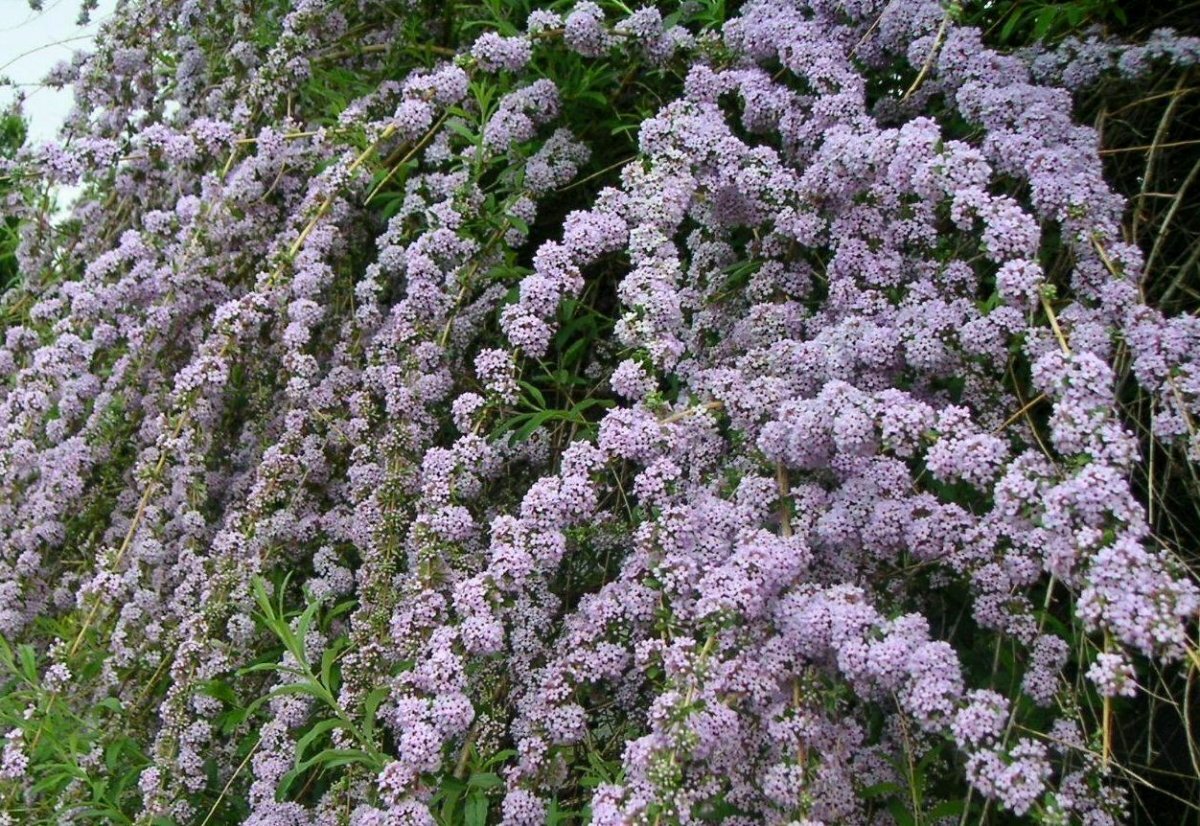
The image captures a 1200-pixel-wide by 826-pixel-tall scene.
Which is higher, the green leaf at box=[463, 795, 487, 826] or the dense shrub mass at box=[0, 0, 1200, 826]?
the dense shrub mass at box=[0, 0, 1200, 826]

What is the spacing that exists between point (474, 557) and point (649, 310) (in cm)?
52

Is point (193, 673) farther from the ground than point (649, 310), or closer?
closer

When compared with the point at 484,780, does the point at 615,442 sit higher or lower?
higher

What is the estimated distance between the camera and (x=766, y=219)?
1945 mm

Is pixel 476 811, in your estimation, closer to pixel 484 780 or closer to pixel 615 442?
pixel 484 780

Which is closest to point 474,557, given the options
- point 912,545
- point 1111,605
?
point 912,545

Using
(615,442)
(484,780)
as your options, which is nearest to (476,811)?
(484,780)

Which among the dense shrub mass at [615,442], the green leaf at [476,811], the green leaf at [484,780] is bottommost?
the green leaf at [476,811]

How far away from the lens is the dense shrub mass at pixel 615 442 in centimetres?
145

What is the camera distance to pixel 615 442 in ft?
5.40

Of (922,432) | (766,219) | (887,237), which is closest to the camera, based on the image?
(922,432)

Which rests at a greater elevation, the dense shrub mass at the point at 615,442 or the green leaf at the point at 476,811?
the dense shrub mass at the point at 615,442

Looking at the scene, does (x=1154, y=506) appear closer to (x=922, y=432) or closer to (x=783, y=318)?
(x=922, y=432)

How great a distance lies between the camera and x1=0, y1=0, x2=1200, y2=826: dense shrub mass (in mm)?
1445
